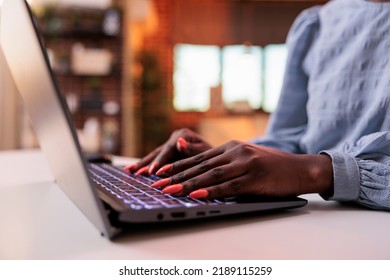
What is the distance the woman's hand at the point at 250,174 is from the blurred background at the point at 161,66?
4.40 metres

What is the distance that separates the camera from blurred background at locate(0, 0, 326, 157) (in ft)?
16.3

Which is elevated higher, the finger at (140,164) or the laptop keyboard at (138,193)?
the laptop keyboard at (138,193)

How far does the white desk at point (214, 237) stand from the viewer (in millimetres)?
434

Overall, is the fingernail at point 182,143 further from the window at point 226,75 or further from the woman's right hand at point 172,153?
the window at point 226,75

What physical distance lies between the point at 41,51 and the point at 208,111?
23.4 ft

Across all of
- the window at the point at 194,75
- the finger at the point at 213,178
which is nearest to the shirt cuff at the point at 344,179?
the finger at the point at 213,178

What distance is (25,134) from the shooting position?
469 centimetres

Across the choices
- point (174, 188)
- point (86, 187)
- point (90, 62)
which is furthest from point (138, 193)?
point (90, 62)

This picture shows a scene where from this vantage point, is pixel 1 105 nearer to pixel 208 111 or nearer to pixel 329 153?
pixel 208 111

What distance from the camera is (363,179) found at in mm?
664

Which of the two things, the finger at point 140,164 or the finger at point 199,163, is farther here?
the finger at point 140,164

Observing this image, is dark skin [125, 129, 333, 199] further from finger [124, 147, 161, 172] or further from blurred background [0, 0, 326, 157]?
blurred background [0, 0, 326, 157]

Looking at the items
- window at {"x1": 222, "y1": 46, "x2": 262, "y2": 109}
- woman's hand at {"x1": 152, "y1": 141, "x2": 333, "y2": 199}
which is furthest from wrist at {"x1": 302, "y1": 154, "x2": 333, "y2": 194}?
window at {"x1": 222, "y1": 46, "x2": 262, "y2": 109}

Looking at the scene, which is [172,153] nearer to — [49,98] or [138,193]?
[138,193]
